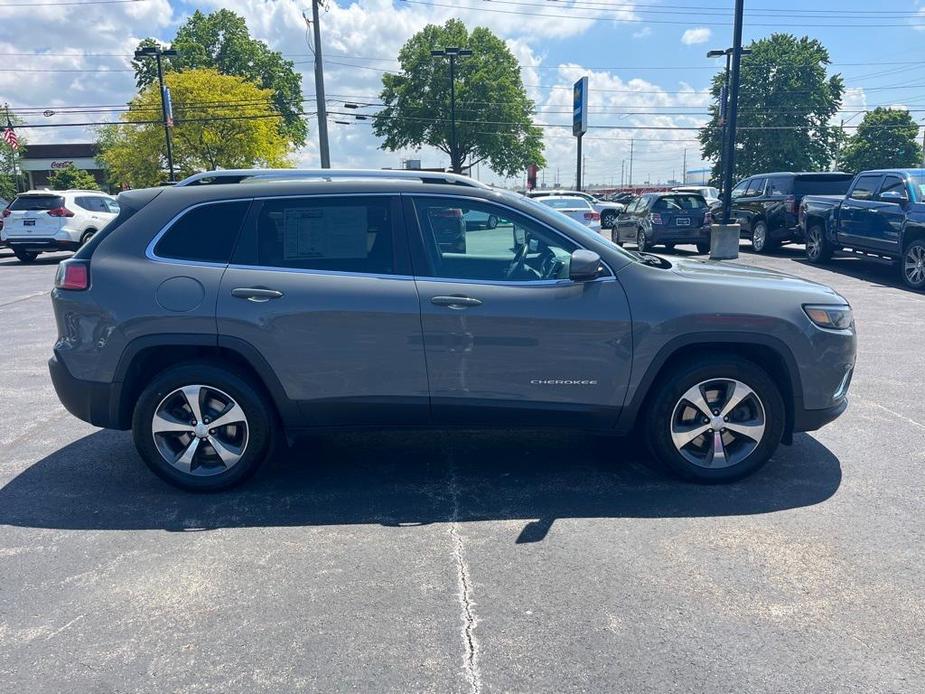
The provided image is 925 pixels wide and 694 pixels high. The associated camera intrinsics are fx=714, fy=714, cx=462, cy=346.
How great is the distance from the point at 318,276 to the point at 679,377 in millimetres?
2131

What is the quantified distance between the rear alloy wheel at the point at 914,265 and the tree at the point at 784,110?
139 ft

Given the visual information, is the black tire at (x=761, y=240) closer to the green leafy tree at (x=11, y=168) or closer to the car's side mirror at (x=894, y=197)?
the car's side mirror at (x=894, y=197)

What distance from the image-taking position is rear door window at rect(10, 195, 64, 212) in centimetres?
1831

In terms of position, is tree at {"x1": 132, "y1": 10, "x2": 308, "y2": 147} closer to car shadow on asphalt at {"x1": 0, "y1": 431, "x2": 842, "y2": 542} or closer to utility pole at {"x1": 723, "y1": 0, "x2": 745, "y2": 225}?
utility pole at {"x1": 723, "y1": 0, "x2": 745, "y2": 225}

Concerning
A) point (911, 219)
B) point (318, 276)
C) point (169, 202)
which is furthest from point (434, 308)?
point (911, 219)

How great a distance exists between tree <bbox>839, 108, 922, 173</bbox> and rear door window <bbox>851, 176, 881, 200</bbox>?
5448cm

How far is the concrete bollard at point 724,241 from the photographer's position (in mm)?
16000

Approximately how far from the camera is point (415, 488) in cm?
426

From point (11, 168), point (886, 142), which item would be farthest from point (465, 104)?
point (11, 168)

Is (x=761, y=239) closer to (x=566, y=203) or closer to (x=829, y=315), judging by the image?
(x=566, y=203)

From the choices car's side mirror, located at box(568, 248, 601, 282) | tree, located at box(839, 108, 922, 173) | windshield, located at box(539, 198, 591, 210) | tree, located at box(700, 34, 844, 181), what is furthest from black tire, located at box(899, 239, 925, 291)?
tree, located at box(839, 108, 922, 173)

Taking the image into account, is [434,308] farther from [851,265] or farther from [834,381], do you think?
[851,265]

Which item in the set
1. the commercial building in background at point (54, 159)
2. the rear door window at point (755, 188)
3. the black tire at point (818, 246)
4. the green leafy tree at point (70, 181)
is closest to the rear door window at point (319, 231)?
the black tire at point (818, 246)

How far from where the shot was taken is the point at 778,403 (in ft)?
13.6
